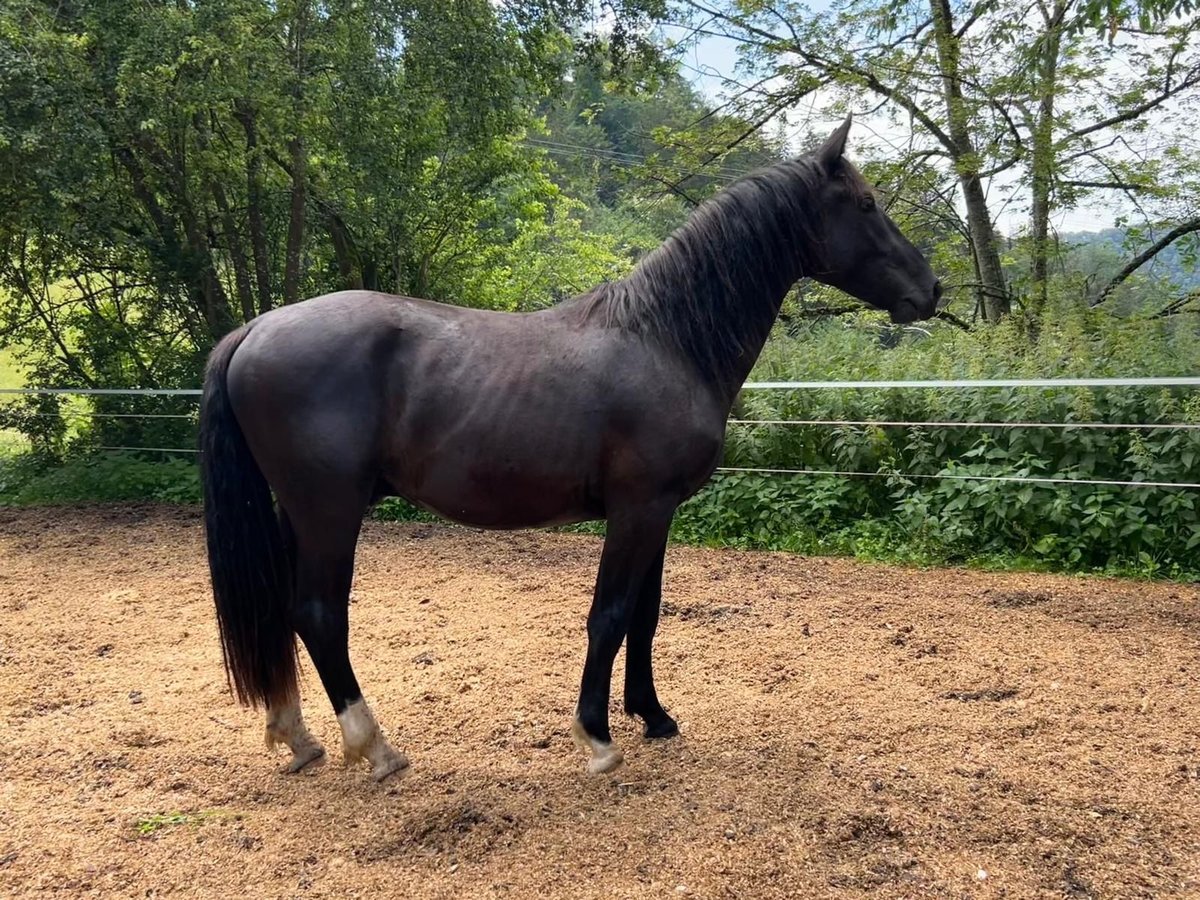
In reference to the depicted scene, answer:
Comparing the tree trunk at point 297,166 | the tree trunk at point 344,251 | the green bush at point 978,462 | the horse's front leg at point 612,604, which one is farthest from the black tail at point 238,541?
the tree trunk at point 344,251

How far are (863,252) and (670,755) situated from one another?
6.13ft

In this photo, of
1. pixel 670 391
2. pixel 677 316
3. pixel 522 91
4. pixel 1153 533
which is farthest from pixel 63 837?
pixel 522 91

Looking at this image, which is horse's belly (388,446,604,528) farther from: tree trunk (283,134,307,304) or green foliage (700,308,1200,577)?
tree trunk (283,134,307,304)

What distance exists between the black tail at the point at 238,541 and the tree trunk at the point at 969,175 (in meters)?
6.71

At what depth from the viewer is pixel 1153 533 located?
477 centimetres

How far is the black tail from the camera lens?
8.14ft

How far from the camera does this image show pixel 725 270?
2.60 meters

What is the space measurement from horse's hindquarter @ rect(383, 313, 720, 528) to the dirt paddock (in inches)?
37.6

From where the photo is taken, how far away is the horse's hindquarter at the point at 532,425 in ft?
8.01

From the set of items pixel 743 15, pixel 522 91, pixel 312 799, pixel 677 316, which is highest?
pixel 743 15

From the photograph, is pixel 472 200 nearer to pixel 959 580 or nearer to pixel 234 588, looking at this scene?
pixel 959 580

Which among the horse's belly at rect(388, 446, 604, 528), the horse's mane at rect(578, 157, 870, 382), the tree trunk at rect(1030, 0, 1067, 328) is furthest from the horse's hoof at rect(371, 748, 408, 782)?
the tree trunk at rect(1030, 0, 1067, 328)

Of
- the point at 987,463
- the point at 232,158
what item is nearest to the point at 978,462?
the point at 987,463

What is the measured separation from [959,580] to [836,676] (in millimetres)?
1902
